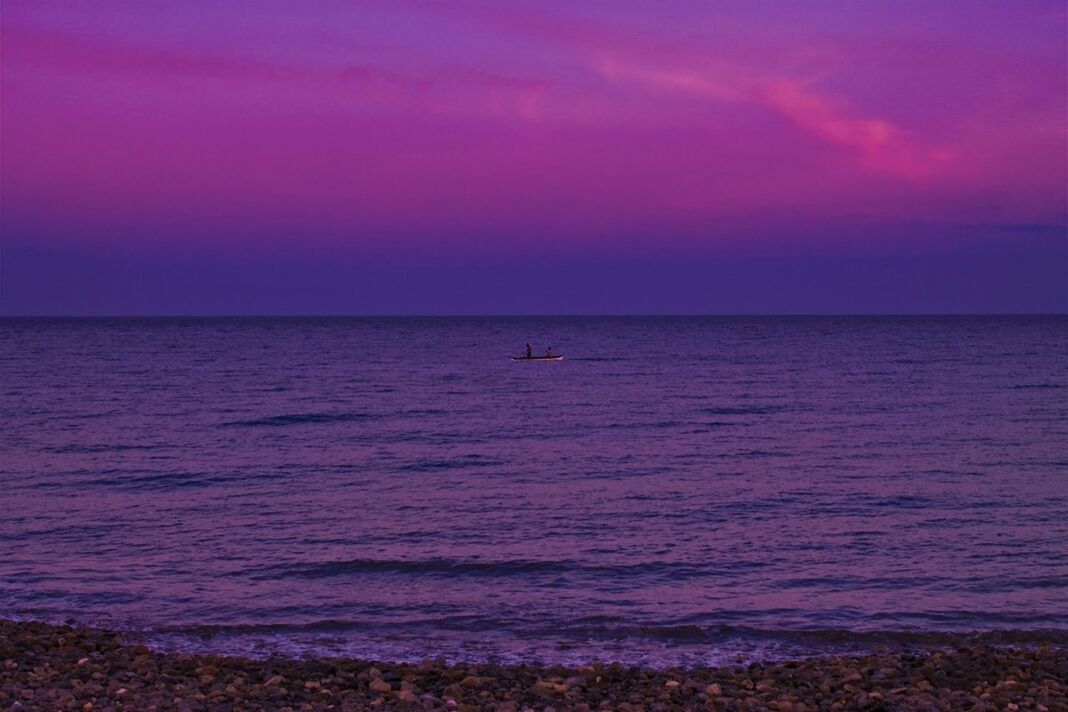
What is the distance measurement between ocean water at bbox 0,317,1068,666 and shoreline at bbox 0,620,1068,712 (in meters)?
1.47

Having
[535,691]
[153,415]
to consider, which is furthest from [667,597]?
[153,415]

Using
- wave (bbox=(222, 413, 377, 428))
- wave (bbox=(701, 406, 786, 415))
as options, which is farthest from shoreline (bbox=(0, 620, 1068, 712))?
wave (bbox=(701, 406, 786, 415))

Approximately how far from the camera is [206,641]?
1603 cm

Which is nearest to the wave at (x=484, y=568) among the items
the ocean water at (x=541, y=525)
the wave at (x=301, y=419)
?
the ocean water at (x=541, y=525)

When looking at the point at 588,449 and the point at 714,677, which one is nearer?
the point at 714,677

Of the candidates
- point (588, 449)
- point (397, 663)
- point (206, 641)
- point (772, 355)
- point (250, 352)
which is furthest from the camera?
point (250, 352)

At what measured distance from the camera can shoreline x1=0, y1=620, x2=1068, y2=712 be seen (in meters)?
12.0

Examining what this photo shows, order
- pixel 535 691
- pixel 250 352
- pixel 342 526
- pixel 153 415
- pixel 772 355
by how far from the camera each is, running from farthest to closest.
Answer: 1. pixel 250 352
2. pixel 772 355
3. pixel 153 415
4. pixel 342 526
5. pixel 535 691

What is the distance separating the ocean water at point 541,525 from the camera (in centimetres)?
1683

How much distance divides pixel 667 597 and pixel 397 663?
5462 mm

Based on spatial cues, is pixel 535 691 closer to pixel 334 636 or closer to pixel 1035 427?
pixel 334 636

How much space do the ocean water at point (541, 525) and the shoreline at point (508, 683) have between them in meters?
1.47

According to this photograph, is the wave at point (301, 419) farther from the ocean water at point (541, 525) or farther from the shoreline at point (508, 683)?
the shoreline at point (508, 683)

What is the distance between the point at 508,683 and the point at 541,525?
1078 cm
